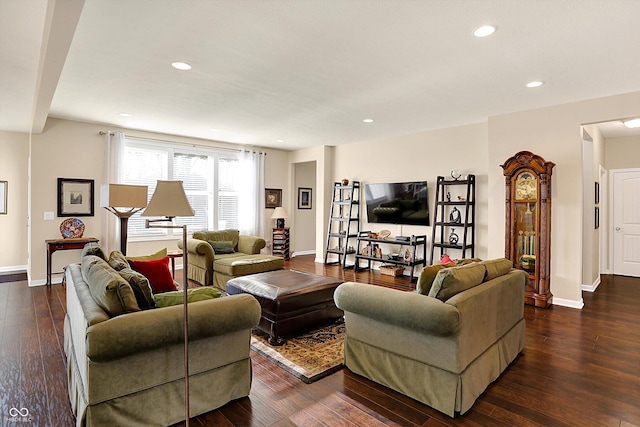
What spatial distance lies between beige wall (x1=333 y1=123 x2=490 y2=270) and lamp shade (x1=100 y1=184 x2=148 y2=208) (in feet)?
14.8

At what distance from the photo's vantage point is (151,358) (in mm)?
1951

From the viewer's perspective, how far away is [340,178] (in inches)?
307

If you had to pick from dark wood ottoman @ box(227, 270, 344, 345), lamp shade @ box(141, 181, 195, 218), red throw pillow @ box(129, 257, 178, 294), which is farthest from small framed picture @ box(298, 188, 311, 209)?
lamp shade @ box(141, 181, 195, 218)

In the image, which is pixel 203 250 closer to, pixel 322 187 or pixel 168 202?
pixel 322 187

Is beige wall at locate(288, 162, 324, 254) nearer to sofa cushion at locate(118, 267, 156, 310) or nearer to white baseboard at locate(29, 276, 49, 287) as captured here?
white baseboard at locate(29, 276, 49, 287)

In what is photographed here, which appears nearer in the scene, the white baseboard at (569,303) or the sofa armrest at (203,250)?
the white baseboard at (569,303)

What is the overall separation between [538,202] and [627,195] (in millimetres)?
3517

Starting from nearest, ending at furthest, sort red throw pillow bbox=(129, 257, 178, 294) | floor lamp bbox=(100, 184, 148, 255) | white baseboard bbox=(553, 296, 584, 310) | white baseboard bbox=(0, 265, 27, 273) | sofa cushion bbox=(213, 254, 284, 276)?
1. red throw pillow bbox=(129, 257, 178, 294)
2. floor lamp bbox=(100, 184, 148, 255)
3. white baseboard bbox=(553, 296, 584, 310)
4. sofa cushion bbox=(213, 254, 284, 276)
5. white baseboard bbox=(0, 265, 27, 273)

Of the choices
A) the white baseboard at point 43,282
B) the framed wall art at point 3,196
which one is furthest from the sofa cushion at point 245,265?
the framed wall art at point 3,196

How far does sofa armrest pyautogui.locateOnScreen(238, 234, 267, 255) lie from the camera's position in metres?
6.19

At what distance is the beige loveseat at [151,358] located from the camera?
5.87ft

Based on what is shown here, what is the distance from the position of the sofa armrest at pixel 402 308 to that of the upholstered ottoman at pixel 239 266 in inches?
109

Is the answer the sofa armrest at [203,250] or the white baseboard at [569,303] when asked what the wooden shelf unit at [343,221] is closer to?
the sofa armrest at [203,250]

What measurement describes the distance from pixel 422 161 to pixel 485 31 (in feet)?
12.3
